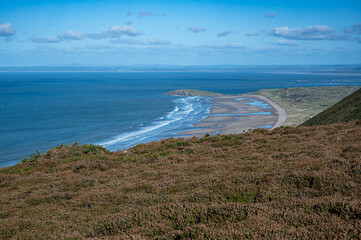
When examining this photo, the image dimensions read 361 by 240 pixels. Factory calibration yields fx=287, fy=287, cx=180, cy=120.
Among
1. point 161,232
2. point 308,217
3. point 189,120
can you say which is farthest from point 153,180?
point 189,120

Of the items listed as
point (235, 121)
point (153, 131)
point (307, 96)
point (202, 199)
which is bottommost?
point (153, 131)

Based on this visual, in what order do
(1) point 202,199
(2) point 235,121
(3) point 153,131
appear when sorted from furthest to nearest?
(2) point 235,121
(3) point 153,131
(1) point 202,199

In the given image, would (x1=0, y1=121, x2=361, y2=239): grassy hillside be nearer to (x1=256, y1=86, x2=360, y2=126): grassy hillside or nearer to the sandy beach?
the sandy beach

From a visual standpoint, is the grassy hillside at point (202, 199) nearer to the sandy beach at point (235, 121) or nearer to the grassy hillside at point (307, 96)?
the sandy beach at point (235, 121)

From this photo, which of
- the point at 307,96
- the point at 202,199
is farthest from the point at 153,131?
the point at 307,96

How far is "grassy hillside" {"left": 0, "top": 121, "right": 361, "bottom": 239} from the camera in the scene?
503cm

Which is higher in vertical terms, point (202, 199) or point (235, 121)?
point (202, 199)

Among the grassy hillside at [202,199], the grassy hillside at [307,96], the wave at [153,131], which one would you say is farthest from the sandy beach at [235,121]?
the grassy hillside at [202,199]

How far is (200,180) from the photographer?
362 inches

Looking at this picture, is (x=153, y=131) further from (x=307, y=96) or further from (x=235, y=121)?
(x=307, y=96)

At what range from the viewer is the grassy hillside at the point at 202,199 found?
5.03m

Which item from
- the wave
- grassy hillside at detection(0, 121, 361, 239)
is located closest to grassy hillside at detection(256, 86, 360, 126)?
the wave

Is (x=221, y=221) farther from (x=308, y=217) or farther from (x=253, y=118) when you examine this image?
(x=253, y=118)

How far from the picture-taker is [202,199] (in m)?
7.20
